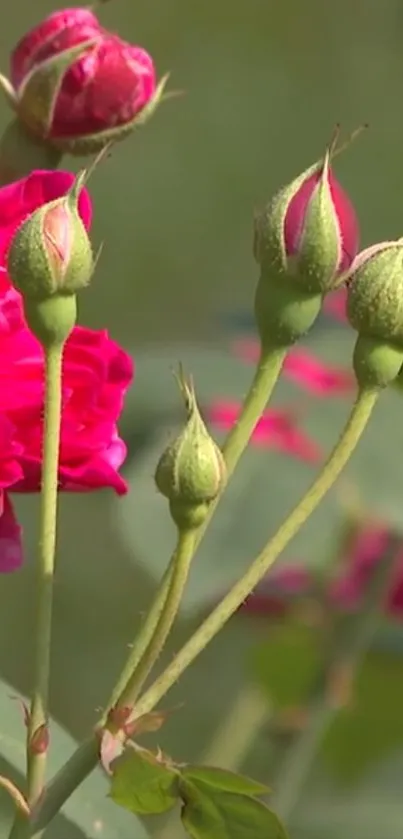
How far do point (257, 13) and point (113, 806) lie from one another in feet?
10.00

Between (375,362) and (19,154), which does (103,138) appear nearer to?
(19,154)

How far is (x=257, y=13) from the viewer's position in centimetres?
358

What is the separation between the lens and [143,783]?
21.3 inches

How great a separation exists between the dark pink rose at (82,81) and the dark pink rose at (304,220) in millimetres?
116

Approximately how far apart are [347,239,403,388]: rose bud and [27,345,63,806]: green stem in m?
0.10

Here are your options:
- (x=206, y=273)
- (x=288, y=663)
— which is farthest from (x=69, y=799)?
(x=206, y=273)

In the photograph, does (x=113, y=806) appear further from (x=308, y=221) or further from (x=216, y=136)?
(x=216, y=136)

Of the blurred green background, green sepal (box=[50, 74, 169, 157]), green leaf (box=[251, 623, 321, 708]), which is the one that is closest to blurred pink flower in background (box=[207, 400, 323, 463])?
the blurred green background

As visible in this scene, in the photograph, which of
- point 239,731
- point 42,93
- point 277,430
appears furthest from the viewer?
point 239,731

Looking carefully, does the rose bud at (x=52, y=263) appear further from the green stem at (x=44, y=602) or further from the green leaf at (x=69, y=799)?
the green leaf at (x=69, y=799)

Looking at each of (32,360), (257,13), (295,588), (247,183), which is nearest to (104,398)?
(32,360)

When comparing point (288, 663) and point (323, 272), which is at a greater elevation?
point (323, 272)

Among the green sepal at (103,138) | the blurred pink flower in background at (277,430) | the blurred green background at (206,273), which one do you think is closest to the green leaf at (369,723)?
the blurred green background at (206,273)

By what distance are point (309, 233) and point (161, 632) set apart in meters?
0.13
